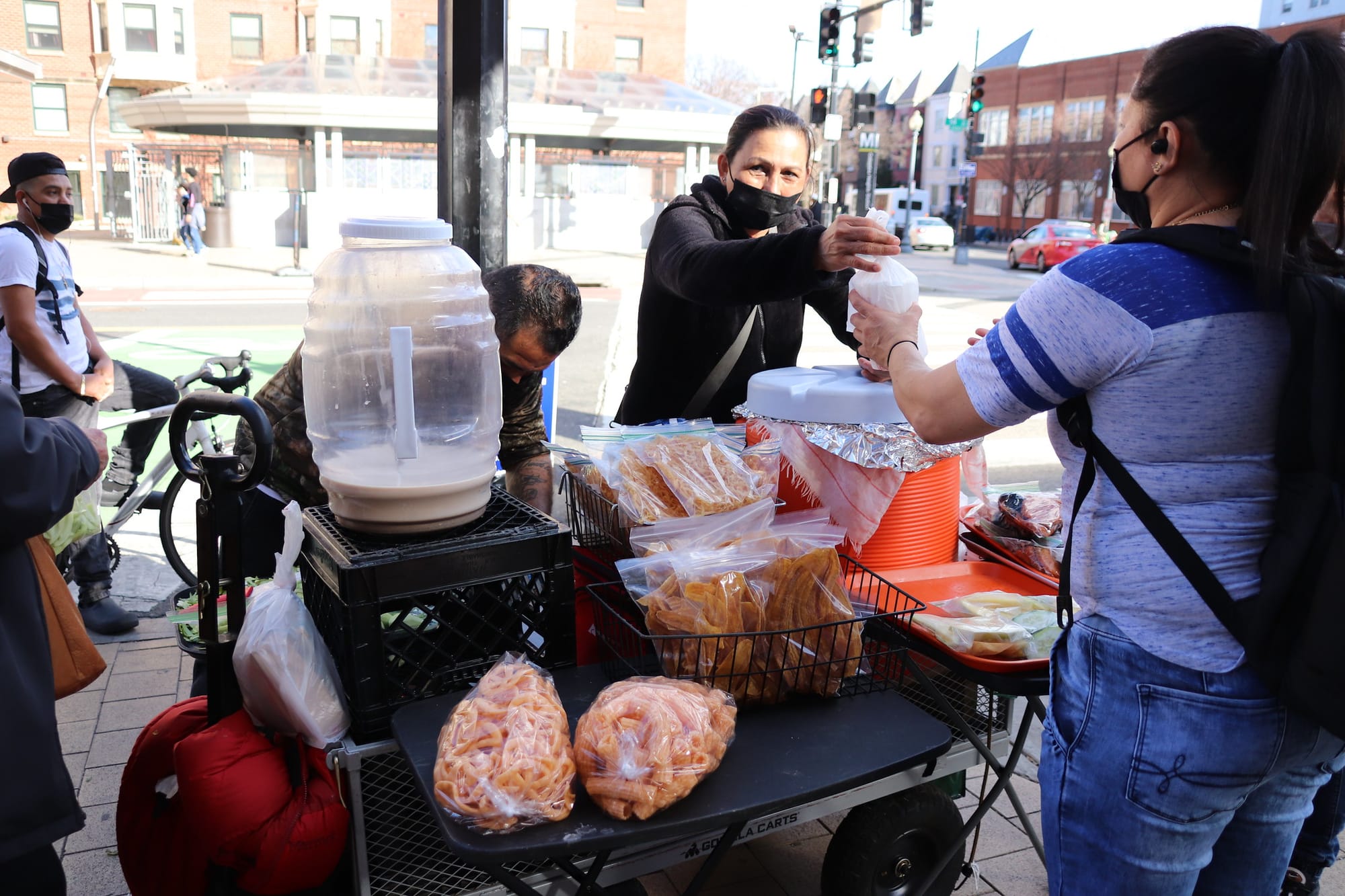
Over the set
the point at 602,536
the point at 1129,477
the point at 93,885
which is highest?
the point at 1129,477

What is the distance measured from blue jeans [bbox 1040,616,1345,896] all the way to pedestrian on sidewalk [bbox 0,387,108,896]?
6.07 ft

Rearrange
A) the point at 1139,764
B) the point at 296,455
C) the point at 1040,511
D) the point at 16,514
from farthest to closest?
the point at 1040,511
the point at 296,455
the point at 16,514
the point at 1139,764

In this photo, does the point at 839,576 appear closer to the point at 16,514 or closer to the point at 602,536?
the point at 602,536

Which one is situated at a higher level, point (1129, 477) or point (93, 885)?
point (1129, 477)

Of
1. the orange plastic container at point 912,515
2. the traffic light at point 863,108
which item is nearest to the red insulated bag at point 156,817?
the orange plastic container at point 912,515

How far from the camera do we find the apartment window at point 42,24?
35.6 meters

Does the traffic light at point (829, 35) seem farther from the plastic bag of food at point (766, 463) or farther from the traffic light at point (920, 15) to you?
the plastic bag of food at point (766, 463)

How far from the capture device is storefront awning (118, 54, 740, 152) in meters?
25.7

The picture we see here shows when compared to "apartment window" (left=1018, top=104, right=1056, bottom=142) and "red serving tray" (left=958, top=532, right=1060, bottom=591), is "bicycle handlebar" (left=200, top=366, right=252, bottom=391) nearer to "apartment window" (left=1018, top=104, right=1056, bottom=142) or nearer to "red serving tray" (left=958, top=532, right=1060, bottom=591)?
"red serving tray" (left=958, top=532, right=1060, bottom=591)

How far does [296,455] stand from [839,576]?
4.50 ft

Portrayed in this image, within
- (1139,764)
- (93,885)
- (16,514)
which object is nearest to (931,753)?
(1139,764)

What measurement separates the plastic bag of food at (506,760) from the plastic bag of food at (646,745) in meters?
0.04

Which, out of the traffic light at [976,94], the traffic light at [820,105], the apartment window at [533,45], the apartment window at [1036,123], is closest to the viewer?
the traffic light at [820,105]

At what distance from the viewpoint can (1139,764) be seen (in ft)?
5.02
